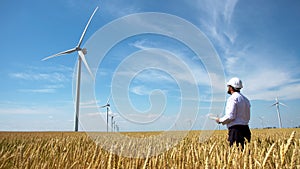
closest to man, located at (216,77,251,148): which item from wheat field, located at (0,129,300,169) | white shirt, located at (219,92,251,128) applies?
white shirt, located at (219,92,251,128)

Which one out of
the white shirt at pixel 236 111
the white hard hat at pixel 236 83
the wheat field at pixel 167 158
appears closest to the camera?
the wheat field at pixel 167 158

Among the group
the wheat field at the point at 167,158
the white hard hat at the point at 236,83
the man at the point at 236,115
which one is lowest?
the wheat field at the point at 167,158

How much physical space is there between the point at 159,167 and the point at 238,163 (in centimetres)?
88

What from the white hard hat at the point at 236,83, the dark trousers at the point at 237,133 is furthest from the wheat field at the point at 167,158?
the white hard hat at the point at 236,83

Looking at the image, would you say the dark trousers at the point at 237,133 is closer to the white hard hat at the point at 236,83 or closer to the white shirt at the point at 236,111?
the white shirt at the point at 236,111

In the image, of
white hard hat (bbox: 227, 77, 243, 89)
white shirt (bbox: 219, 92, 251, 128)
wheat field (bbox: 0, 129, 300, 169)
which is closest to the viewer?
wheat field (bbox: 0, 129, 300, 169)

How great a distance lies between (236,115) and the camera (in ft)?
19.2

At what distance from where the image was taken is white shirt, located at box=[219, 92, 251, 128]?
573 cm

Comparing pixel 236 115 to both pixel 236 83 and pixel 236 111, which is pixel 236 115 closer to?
pixel 236 111

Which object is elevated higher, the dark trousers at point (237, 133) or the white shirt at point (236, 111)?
the white shirt at point (236, 111)

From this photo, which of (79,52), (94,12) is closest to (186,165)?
(79,52)

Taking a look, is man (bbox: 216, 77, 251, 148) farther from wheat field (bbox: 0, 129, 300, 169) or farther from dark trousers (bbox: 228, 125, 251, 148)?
wheat field (bbox: 0, 129, 300, 169)

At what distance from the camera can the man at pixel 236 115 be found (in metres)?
5.74

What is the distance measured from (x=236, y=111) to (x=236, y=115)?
11cm
